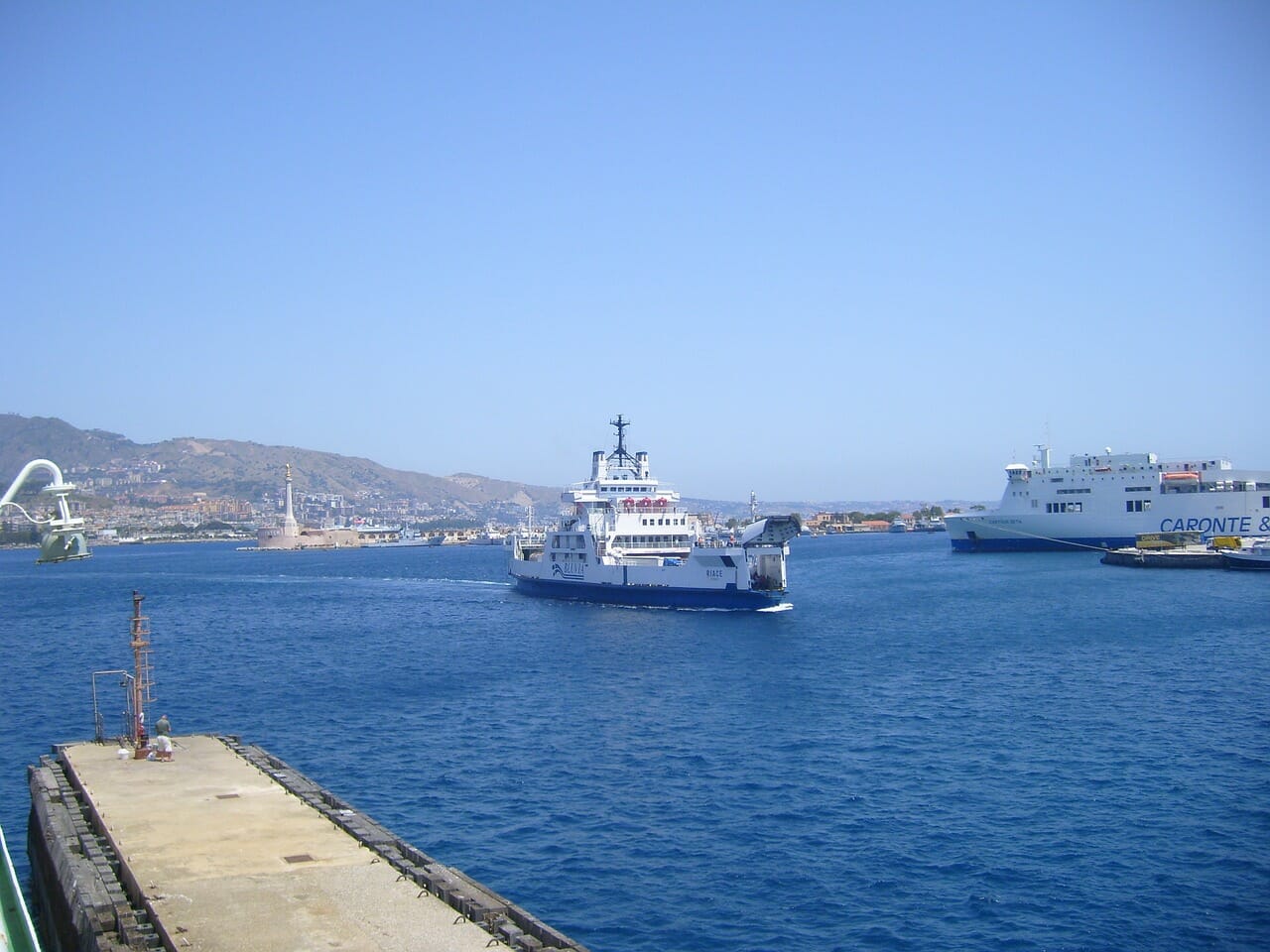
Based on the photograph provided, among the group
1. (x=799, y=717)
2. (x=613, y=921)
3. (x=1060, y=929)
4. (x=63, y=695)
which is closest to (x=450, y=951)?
(x=613, y=921)

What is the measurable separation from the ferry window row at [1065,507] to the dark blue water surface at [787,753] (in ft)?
113

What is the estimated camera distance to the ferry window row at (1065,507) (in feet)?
277

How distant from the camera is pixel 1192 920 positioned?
14398mm

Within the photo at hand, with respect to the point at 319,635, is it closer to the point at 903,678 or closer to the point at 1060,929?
the point at 903,678

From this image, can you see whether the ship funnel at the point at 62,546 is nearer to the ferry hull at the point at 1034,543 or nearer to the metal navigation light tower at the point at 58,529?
the metal navigation light tower at the point at 58,529

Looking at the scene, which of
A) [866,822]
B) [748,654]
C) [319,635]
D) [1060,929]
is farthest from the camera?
[319,635]

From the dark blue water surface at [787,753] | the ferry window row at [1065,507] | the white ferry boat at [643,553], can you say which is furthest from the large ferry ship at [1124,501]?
the white ferry boat at [643,553]

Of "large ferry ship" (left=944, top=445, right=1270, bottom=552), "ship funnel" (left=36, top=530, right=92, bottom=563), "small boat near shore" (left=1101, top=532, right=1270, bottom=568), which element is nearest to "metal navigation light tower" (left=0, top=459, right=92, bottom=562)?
"ship funnel" (left=36, top=530, right=92, bottom=563)

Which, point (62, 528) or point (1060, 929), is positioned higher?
point (62, 528)

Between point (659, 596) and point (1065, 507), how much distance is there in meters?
48.0

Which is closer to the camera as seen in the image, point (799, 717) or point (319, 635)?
point (799, 717)

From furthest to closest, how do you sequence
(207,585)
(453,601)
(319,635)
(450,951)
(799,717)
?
1. (207,585)
2. (453,601)
3. (319,635)
4. (799,717)
5. (450,951)

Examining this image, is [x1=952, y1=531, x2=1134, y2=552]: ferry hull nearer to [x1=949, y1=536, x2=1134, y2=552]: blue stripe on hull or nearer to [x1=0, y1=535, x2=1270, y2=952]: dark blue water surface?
[x1=949, y1=536, x2=1134, y2=552]: blue stripe on hull

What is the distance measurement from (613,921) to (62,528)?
888 cm
